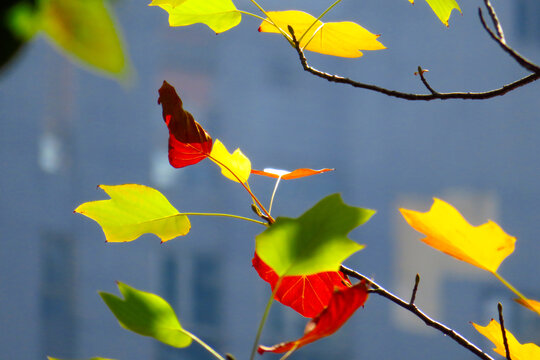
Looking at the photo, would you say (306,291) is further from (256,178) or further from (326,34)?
(256,178)

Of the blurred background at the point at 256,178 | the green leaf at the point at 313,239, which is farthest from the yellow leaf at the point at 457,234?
the blurred background at the point at 256,178

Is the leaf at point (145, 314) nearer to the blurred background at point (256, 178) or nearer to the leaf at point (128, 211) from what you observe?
the leaf at point (128, 211)

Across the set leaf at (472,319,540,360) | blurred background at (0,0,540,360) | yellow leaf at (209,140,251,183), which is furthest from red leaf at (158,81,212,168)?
blurred background at (0,0,540,360)

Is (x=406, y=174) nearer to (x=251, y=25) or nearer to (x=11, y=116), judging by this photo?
(x=251, y=25)

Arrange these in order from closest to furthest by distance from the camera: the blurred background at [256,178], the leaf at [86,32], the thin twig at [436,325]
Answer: the leaf at [86,32] < the thin twig at [436,325] < the blurred background at [256,178]

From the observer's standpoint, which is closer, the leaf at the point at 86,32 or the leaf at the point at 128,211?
the leaf at the point at 86,32

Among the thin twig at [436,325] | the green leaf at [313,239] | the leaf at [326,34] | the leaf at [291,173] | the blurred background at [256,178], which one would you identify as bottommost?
the blurred background at [256,178]

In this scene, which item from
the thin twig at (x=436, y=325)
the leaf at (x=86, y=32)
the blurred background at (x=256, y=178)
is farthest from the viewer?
the blurred background at (x=256, y=178)

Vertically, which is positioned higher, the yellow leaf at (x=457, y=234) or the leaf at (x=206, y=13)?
the leaf at (x=206, y=13)
